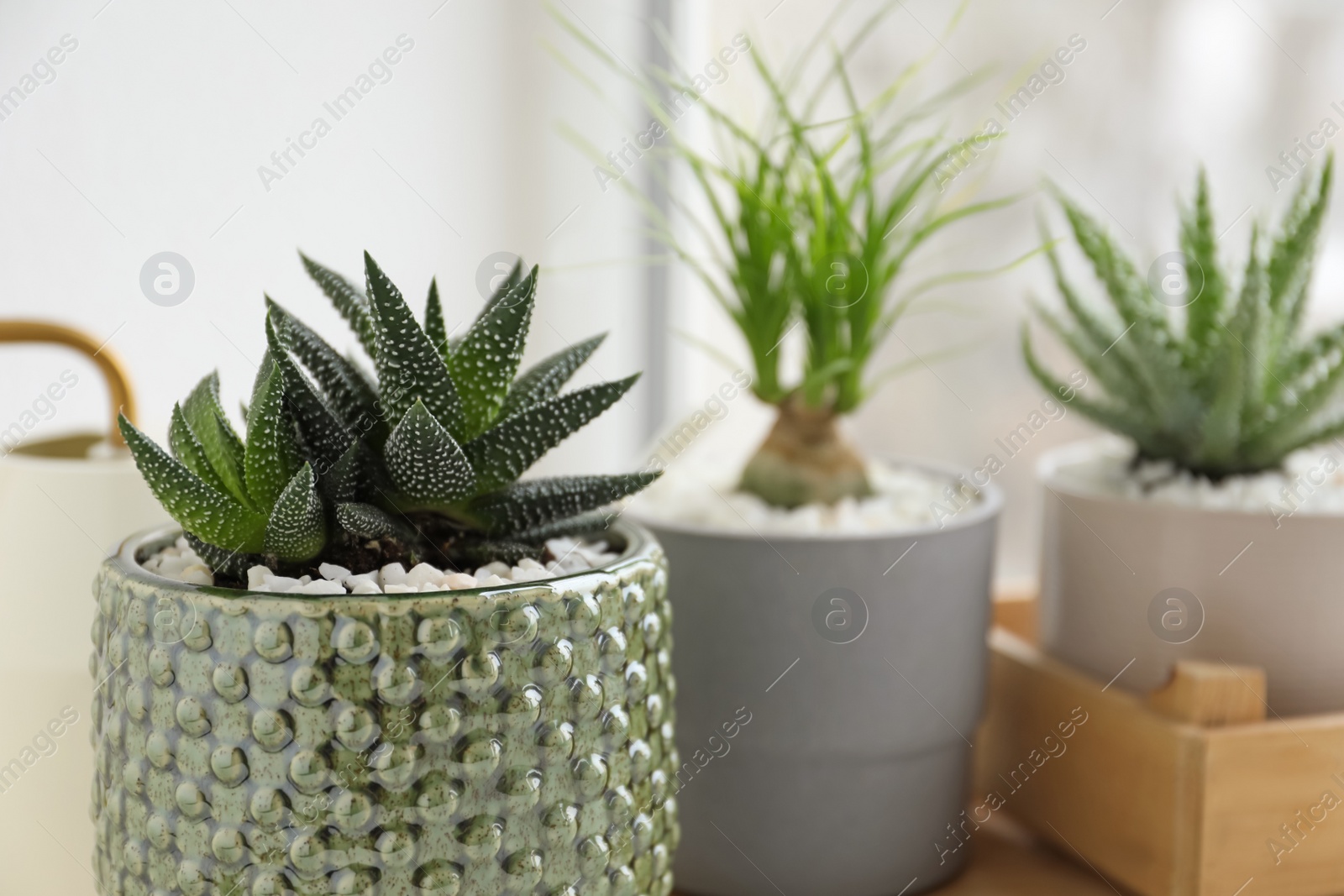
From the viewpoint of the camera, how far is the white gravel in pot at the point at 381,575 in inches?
15.9

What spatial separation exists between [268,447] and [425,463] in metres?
0.05

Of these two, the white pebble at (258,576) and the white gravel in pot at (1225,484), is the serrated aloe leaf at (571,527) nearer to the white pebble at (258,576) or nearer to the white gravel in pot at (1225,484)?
the white pebble at (258,576)

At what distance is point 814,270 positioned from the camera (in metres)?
0.65

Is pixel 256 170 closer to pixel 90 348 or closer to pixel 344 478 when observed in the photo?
pixel 90 348

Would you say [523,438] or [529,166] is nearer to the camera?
[523,438]

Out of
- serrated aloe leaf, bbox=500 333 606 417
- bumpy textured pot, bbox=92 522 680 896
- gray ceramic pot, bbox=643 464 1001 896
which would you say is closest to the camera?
bumpy textured pot, bbox=92 522 680 896

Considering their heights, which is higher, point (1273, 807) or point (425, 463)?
point (425, 463)

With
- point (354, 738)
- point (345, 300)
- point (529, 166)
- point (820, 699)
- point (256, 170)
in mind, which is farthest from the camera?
point (529, 166)

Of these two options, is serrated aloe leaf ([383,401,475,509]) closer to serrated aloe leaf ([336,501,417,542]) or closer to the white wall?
serrated aloe leaf ([336,501,417,542])

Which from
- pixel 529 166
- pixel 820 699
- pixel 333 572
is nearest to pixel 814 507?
pixel 820 699

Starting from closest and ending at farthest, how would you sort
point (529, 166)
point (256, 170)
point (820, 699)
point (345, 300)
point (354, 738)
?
point (354, 738) → point (345, 300) → point (820, 699) → point (256, 170) → point (529, 166)

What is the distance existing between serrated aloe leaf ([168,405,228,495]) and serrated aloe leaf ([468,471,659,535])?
0.09 m

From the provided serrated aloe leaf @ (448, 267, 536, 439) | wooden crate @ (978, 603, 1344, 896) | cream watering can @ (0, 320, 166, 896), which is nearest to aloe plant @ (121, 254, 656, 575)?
serrated aloe leaf @ (448, 267, 536, 439)

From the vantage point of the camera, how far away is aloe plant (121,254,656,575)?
15.9 inches
